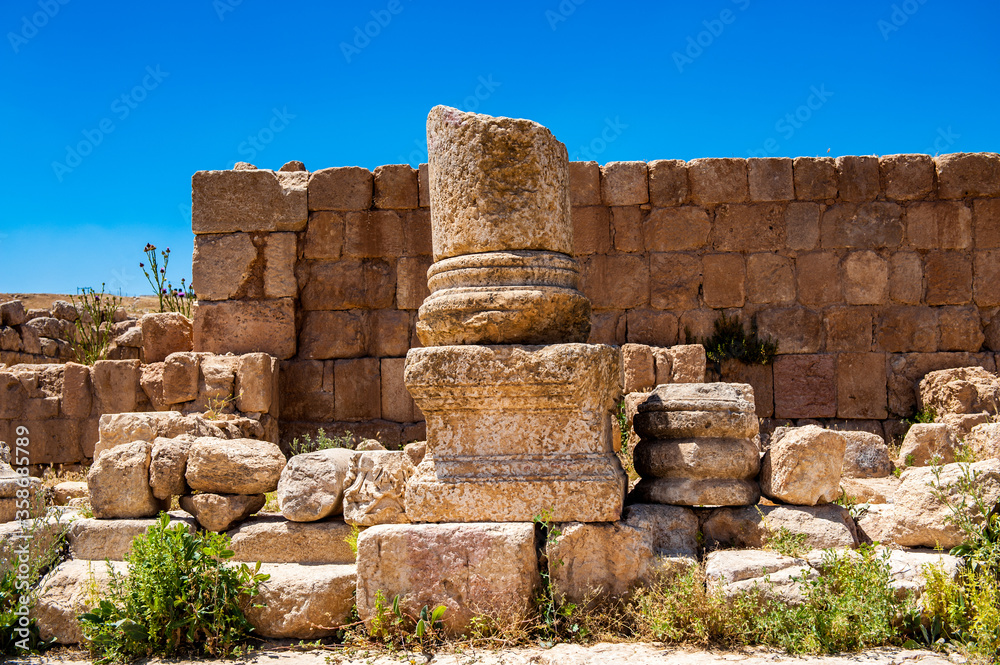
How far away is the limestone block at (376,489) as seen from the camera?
4191mm

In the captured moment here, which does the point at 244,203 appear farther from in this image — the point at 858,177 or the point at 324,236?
the point at 858,177

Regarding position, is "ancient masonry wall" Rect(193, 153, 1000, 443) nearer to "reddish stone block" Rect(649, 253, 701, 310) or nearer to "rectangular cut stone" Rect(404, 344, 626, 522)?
"reddish stone block" Rect(649, 253, 701, 310)

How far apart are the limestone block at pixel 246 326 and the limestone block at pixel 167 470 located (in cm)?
429

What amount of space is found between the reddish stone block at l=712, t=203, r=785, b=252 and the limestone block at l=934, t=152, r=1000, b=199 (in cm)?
188

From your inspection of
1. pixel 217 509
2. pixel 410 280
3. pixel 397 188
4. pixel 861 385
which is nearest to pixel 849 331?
pixel 861 385

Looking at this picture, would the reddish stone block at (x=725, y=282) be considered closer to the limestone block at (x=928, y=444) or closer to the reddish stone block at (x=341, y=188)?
the limestone block at (x=928, y=444)

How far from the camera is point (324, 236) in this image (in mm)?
8914

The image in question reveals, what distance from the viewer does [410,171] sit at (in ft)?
29.4

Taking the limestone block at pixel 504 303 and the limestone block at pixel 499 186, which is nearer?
the limestone block at pixel 504 303

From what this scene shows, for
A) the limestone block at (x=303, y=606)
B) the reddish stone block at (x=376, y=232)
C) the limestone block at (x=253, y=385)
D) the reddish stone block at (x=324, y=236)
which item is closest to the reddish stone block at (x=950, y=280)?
the reddish stone block at (x=376, y=232)

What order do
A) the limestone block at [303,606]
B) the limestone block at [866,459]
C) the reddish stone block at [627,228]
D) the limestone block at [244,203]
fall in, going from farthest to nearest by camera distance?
the reddish stone block at [627,228], the limestone block at [244,203], the limestone block at [866,459], the limestone block at [303,606]

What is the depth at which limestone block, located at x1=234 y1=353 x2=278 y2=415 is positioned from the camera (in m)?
8.05

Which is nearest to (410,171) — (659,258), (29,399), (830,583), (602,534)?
(659,258)

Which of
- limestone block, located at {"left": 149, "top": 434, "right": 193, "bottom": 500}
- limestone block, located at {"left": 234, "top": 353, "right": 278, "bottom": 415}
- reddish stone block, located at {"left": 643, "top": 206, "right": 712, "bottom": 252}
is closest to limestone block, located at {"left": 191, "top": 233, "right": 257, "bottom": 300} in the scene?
limestone block, located at {"left": 234, "top": 353, "right": 278, "bottom": 415}
